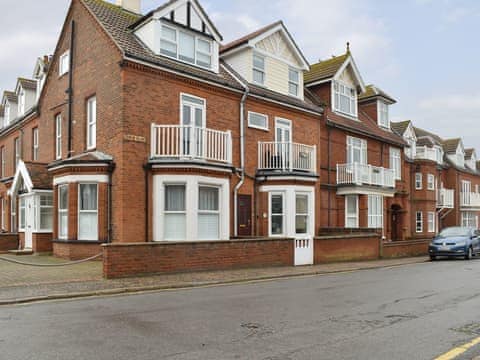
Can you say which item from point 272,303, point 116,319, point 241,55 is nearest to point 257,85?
point 241,55

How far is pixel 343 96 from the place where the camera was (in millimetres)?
27453

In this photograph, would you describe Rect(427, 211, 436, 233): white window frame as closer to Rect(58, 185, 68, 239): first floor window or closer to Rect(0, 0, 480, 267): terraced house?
Rect(0, 0, 480, 267): terraced house

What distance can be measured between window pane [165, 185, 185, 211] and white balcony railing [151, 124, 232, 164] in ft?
3.73

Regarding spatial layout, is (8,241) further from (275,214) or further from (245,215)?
(275,214)

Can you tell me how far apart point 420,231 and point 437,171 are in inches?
255

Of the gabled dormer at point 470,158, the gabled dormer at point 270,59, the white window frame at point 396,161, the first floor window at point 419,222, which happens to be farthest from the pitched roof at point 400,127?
the gabled dormer at point 470,158

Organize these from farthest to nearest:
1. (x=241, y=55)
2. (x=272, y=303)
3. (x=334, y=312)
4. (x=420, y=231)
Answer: (x=420, y=231), (x=241, y=55), (x=272, y=303), (x=334, y=312)

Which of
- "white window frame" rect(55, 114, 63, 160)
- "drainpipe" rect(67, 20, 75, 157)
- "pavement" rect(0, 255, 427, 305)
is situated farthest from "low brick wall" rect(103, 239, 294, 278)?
"white window frame" rect(55, 114, 63, 160)

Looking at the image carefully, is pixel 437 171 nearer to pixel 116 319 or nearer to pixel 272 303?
pixel 272 303

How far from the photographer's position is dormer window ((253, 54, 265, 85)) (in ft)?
71.4

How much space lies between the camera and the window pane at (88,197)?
55.2 feet

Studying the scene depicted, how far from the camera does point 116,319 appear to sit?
25.7ft

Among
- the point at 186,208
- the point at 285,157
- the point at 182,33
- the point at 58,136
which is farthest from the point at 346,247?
the point at 58,136

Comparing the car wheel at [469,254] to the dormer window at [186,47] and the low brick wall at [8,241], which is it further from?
the low brick wall at [8,241]
